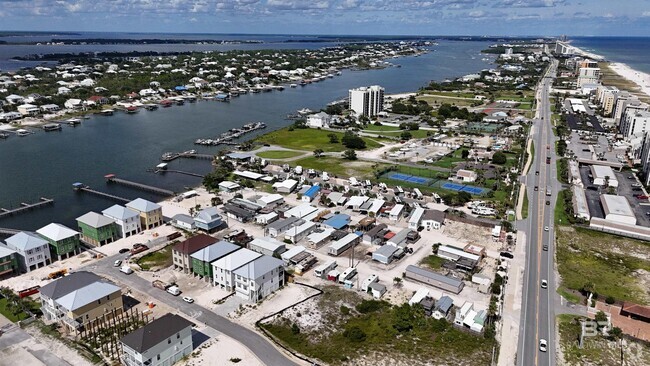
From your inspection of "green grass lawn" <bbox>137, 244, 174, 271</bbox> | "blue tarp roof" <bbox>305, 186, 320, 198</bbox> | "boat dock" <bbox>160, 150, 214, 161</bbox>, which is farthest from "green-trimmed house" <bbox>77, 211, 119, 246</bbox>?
"boat dock" <bbox>160, 150, 214, 161</bbox>

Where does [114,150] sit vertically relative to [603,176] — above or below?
below

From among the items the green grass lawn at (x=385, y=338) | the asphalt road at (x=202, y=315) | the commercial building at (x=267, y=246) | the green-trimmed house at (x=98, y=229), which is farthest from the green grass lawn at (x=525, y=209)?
the green-trimmed house at (x=98, y=229)

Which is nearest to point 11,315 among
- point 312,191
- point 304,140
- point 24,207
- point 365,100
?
point 24,207

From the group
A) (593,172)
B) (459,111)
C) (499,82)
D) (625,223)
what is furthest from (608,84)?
(625,223)

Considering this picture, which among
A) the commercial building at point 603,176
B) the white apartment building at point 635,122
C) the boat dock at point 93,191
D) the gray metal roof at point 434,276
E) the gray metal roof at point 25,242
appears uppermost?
the white apartment building at point 635,122

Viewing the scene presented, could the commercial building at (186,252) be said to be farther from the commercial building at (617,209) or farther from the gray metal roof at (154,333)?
the commercial building at (617,209)

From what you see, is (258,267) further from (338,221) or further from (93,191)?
(93,191)

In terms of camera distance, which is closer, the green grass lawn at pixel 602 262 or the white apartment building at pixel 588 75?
the green grass lawn at pixel 602 262
